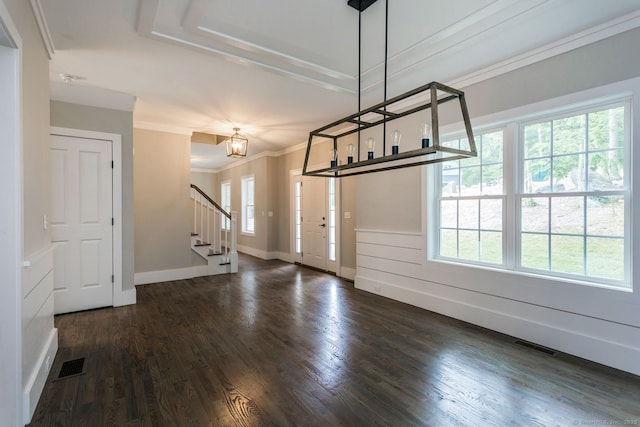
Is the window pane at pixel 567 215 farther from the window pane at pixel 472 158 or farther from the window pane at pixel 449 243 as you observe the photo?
the window pane at pixel 449 243

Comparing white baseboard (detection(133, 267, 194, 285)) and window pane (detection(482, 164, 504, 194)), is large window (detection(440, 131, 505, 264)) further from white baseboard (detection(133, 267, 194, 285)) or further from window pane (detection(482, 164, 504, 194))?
white baseboard (detection(133, 267, 194, 285))

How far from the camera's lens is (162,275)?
5.30m

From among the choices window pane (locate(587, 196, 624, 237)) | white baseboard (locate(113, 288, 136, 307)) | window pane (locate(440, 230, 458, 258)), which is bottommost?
white baseboard (locate(113, 288, 136, 307))

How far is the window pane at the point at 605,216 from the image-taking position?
2523mm

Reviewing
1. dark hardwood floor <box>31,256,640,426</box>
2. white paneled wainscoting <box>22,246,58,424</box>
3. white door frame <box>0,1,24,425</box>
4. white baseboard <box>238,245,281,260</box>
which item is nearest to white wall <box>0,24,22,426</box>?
white door frame <box>0,1,24,425</box>

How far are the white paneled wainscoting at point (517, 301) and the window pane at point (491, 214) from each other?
0.47 m

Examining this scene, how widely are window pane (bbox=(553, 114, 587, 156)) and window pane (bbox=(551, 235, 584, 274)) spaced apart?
0.79 meters

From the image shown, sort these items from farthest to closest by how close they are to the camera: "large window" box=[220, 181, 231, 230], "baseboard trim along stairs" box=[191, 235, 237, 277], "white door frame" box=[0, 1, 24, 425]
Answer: "large window" box=[220, 181, 231, 230], "baseboard trim along stairs" box=[191, 235, 237, 277], "white door frame" box=[0, 1, 24, 425]

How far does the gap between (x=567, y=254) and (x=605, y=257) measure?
258 millimetres

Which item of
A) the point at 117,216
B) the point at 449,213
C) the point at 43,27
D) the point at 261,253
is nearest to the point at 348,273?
the point at 449,213

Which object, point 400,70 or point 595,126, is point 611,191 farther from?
point 400,70

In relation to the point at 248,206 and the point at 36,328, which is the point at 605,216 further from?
the point at 248,206

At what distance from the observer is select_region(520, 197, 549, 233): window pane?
2.94m

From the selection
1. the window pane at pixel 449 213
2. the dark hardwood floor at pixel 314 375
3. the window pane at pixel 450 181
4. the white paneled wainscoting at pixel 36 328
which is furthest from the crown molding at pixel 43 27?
the window pane at pixel 449 213
